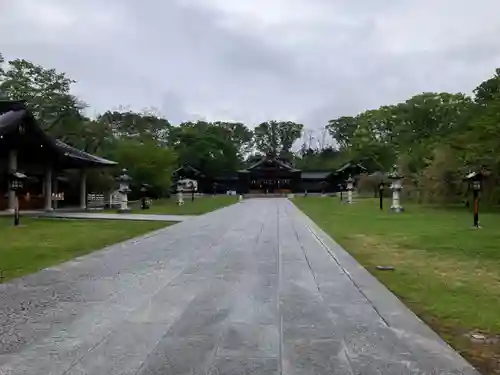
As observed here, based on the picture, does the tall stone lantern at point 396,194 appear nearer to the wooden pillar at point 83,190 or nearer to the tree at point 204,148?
the wooden pillar at point 83,190

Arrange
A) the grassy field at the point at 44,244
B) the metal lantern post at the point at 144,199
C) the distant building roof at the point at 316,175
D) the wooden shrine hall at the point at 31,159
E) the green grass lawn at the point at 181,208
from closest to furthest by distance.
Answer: the grassy field at the point at 44,244 → the wooden shrine hall at the point at 31,159 → the green grass lawn at the point at 181,208 → the metal lantern post at the point at 144,199 → the distant building roof at the point at 316,175

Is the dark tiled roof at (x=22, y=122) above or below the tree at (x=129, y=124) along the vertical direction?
below

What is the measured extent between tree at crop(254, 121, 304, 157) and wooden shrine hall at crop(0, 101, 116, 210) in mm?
52517

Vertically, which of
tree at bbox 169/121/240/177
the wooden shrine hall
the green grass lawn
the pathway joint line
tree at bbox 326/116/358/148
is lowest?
the pathway joint line

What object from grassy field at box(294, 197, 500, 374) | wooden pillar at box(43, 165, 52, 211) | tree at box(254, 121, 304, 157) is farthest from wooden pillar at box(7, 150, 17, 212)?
tree at box(254, 121, 304, 157)

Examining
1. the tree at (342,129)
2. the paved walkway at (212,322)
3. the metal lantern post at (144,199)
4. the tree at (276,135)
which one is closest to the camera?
the paved walkway at (212,322)

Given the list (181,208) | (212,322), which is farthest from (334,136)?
(212,322)

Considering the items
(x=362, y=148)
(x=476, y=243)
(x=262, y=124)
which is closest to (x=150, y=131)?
(x=362, y=148)

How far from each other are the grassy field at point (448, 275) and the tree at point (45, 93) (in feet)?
93.1

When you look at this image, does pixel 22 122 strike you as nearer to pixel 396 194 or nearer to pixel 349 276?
pixel 396 194

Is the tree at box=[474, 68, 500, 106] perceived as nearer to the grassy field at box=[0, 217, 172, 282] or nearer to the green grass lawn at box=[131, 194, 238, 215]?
the green grass lawn at box=[131, 194, 238, 215]

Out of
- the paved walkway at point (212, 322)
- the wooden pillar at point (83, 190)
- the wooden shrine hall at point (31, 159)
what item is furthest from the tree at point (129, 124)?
the paved walkway at point (212, 322)

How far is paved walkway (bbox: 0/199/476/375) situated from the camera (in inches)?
156

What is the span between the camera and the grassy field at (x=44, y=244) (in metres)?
9.29
